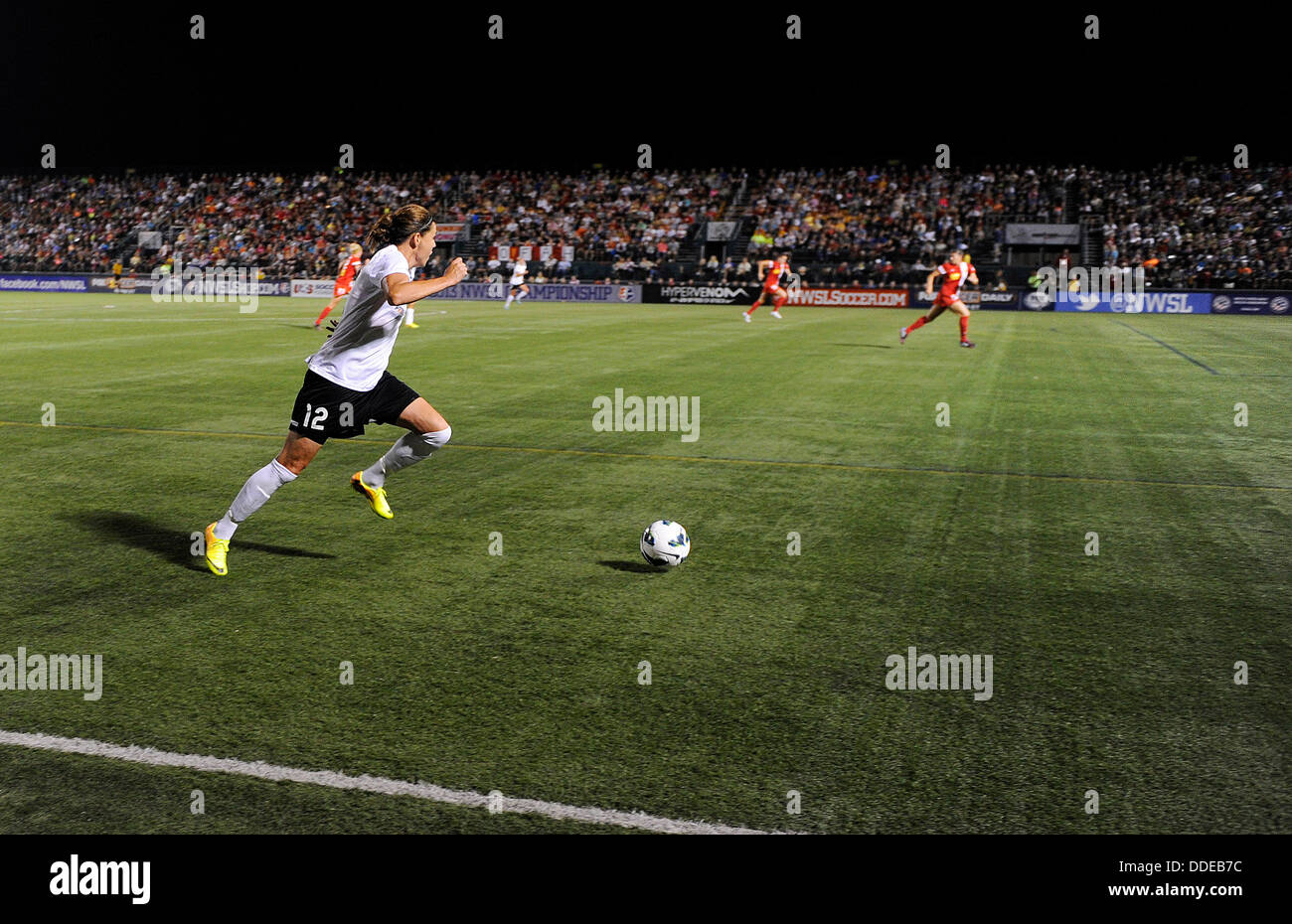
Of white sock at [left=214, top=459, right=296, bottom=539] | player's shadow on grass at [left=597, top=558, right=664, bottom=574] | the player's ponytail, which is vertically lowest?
player's shadow on grass at [left=597, top=558, right=664, bottom=574]

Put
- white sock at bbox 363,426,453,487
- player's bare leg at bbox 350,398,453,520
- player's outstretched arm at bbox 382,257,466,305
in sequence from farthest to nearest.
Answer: white sock at bbox 363,426,453,487
player's bare leg at bbox 350,398,453,520
player's outstretched arm at bbox 382,257,466,305

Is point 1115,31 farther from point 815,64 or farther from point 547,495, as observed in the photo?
point 547,495

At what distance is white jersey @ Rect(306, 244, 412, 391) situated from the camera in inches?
234

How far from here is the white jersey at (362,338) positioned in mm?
5934

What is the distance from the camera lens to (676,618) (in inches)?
211

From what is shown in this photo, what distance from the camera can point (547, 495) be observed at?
814cm

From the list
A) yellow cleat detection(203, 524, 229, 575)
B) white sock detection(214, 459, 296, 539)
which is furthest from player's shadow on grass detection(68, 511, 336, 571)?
white sock detection(214, 459, 296, 539)

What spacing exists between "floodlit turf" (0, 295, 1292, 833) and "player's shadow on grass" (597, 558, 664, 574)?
0.08 ft

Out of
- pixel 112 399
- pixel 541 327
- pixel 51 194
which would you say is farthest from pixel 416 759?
pixel 51 194

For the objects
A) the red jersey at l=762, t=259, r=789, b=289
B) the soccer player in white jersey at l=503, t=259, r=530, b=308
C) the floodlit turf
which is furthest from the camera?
the soccer player in white jersey at l=503, t=259, r=530, b=308

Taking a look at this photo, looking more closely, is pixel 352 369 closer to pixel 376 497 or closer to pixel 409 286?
pixel 409 286

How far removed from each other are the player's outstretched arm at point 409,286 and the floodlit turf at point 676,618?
1.61 meters

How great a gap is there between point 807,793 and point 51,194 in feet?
226

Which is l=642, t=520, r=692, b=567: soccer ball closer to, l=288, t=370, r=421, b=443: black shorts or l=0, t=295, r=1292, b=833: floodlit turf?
l=0, t=295, r=1292, b=833: floodlit turf
